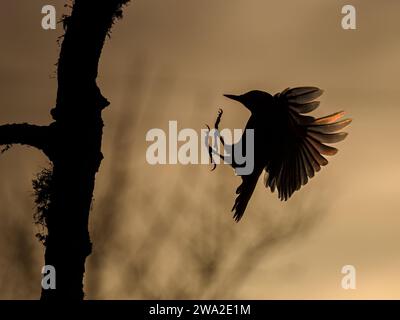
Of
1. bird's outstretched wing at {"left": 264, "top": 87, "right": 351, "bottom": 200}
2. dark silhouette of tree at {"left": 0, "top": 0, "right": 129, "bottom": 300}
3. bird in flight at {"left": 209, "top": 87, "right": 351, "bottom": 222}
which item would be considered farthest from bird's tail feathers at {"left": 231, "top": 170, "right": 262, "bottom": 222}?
dark silhouette of tree at {"left": 0, "top": 0, "right": 129, "bottom": 300}

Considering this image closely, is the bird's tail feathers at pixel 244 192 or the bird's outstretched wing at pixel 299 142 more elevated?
the bird's outstretched wing at pixel 299 142

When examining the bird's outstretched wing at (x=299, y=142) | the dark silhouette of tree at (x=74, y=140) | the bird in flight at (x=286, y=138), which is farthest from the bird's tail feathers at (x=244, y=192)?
the dark silhouette of tree at (x=74, y=140)

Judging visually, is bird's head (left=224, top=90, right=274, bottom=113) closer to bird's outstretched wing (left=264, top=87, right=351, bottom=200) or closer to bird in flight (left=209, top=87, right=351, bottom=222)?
bird in flight (left=209, top=87, right=351, bottom=222)

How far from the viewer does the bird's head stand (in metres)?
3.65

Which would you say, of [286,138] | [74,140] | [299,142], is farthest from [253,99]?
[74,140]

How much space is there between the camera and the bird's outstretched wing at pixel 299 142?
387 centimetres

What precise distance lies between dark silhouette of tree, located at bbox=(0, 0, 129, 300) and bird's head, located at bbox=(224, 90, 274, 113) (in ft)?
2.24

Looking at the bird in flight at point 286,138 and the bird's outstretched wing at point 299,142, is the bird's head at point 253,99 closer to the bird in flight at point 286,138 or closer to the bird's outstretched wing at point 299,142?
the bird in flight at point 286,138

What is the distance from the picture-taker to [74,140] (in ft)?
11.9

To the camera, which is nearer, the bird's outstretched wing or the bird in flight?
the bird in flight
